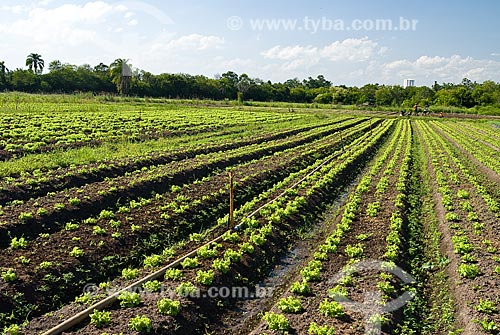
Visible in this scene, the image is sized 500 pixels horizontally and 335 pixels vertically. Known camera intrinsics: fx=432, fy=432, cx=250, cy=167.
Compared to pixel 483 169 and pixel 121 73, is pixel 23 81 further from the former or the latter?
pixel 483 169

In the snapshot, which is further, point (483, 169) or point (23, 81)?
point (23, 81)

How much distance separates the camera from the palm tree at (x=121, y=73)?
8581 cm

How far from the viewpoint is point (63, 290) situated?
9.29 m

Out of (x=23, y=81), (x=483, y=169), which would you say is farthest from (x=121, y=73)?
(x=483, y=169)

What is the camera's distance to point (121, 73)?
3376 inches

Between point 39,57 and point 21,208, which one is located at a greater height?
point 39,57

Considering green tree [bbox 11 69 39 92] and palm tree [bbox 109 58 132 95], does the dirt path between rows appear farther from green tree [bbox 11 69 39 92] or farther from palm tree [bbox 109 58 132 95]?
green tree [bbox 11 69 39 92]

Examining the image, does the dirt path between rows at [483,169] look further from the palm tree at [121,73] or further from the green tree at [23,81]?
the green tree at [23,81]

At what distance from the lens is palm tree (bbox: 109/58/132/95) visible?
85812mm

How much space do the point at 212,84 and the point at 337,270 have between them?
330ft

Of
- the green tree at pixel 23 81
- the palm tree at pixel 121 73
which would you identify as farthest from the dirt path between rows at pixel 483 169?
the green tree at pixel 23 81

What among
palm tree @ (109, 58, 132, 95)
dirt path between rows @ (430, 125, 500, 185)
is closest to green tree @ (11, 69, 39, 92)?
palm tree @ (109, 58, 132, 95)

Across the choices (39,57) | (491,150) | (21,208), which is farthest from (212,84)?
(21,208)

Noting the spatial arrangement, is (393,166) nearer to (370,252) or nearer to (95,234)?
(370,252)
